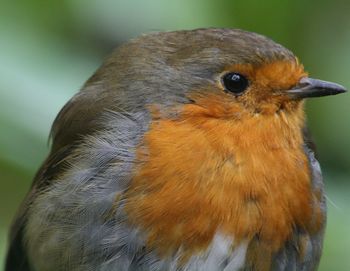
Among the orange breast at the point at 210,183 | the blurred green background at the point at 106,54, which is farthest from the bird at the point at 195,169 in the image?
the blurred green background at the point at 106,54

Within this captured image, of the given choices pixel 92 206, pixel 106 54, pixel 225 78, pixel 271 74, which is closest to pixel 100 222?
pixel 92 206

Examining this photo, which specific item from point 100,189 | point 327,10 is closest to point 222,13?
point 327,10

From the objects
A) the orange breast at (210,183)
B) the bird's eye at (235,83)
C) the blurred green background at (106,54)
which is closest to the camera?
the orange breast at (210,183)

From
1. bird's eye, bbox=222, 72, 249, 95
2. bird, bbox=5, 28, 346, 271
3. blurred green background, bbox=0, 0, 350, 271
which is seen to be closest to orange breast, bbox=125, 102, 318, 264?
bird, bbox=5, 28, 346, 271

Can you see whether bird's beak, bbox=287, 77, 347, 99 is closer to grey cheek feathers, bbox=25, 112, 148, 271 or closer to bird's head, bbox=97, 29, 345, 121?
bird's head, bbox=97, 29, 345, 121

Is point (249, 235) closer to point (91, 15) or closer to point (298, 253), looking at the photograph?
point (298, 253)

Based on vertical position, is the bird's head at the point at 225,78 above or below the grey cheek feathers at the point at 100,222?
above

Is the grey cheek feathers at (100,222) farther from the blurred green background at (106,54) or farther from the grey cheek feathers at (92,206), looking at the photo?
the blurred green background at (106,54)

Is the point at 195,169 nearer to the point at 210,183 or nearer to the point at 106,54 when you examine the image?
the point at 210,183
